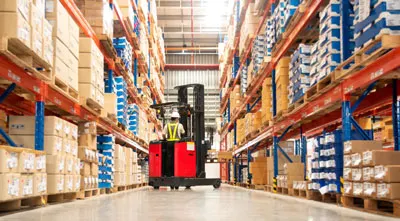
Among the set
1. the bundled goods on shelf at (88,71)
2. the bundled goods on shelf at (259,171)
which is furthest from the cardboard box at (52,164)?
the bundled goods on shelf at (259,171)

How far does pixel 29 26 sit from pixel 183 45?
20.2 m

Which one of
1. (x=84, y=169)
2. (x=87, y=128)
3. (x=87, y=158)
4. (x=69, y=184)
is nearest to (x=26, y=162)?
(x=69, y=184)

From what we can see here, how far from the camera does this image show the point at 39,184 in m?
5.28

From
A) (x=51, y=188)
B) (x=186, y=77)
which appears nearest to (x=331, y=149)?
(x=51, y=188)

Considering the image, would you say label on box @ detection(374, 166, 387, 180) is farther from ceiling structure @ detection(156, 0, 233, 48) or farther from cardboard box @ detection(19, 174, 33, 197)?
ceiling structure @ detection(156, 0, 233, 48)

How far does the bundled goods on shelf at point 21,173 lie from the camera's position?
14.0 feet

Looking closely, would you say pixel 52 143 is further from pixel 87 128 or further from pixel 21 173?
pixel 87 128

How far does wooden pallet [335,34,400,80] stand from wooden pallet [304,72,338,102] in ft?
0.58

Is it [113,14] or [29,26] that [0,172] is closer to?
[29,26]

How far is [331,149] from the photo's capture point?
600 cm

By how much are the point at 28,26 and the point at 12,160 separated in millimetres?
1330

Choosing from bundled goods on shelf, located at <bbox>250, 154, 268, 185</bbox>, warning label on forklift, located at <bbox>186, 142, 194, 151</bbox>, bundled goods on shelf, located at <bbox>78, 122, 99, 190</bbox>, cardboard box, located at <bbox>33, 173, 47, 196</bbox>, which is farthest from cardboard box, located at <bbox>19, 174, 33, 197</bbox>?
bundled goods on shelf, located at <bbox>250, 154, 268, 185</bbox>

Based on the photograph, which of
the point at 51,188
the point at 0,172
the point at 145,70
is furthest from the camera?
the point at 145,70

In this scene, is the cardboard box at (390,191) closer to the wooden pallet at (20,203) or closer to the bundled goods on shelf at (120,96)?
the wooden pallet at (20,203)
